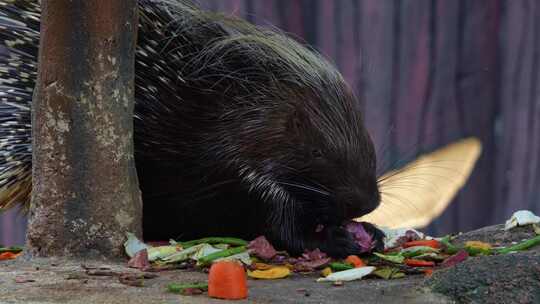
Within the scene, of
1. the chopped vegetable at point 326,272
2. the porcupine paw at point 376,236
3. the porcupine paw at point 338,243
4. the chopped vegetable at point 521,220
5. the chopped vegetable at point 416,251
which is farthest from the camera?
the chopped vegetable at point 521,220

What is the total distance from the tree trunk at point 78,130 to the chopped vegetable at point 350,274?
2.04ft

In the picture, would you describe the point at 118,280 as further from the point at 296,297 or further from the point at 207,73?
the point at 207,73

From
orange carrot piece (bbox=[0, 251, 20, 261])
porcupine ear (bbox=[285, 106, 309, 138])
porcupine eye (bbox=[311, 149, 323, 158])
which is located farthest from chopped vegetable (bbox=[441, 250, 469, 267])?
orange carrot piece (bbox=[0, 251, 20, 261])

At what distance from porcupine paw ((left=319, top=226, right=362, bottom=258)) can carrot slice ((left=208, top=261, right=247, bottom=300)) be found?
85 centimetres

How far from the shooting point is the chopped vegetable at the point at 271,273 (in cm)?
274

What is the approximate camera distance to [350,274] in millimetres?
2734

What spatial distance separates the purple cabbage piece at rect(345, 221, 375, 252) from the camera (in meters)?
3.19

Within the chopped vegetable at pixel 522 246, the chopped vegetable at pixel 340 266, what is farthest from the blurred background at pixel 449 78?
the chopped vegetable at pixel 340 266

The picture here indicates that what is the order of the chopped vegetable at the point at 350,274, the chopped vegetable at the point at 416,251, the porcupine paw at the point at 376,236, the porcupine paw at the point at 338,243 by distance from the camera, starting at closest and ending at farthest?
the chopped vegetable at the point at 350,274
the chopped vegetable at the point at 416,251
the porcupine paw at the point at 338,243
the porcupine paw at the point at 376,236

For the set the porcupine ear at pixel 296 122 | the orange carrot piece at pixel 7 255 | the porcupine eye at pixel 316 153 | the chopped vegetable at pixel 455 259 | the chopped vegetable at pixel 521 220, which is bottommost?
the chopped vegetable at pixel 455 259

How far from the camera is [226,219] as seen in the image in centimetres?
332

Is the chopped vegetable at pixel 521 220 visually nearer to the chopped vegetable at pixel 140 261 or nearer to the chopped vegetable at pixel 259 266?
the chopped vegetable at pixel 259 266

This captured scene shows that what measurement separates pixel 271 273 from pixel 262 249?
0.82 feet

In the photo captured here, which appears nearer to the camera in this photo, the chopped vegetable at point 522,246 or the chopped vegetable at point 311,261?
the chopped vegetable at point 311,261
